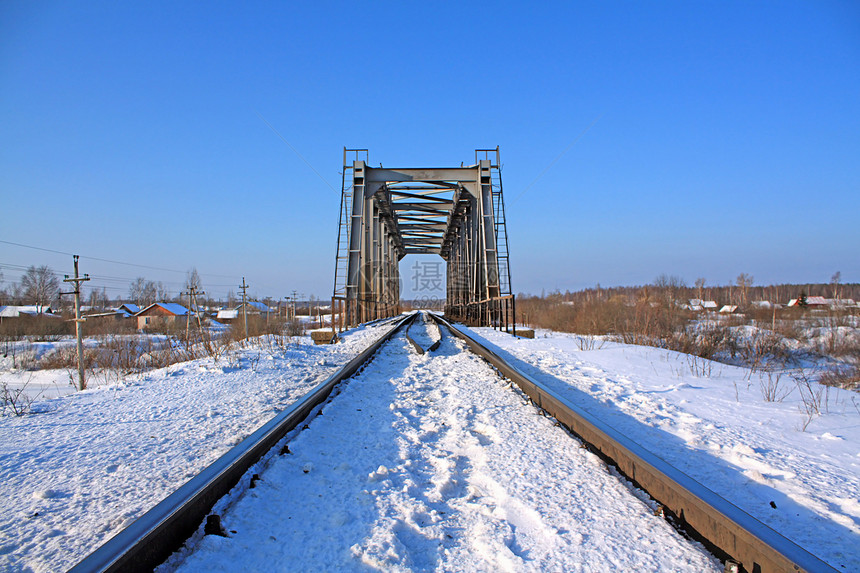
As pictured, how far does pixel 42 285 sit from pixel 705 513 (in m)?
99.0

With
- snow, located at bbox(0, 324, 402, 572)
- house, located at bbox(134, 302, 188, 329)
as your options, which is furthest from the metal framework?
house, located at bbox(134, 302, 188, 329)

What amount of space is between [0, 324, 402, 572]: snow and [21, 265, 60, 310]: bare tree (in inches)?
3569

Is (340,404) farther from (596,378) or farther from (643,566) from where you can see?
(596,378)

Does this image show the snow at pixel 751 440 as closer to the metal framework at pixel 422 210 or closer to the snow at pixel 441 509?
the snow at pixel 441 509

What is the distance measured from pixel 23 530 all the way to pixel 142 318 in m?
66.7

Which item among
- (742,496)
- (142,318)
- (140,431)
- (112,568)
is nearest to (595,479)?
(742,496)

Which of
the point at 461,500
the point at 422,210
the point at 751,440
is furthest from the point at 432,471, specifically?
the point at 422,210

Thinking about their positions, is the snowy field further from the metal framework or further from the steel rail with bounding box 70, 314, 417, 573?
the metal framework

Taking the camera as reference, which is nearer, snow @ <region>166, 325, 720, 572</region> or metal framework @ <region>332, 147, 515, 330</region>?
snow @ <region>166, 325, 720, 572</region>

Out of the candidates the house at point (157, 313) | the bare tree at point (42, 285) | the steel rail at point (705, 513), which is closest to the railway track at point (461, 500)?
the steel rail at point (705, 513)

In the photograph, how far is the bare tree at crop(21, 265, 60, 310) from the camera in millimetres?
73562

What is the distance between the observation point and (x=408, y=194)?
25359 mm

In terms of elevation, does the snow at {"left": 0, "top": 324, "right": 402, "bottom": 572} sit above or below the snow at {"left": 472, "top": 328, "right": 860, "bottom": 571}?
above

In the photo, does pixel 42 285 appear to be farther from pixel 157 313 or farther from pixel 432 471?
pixel 432 471
